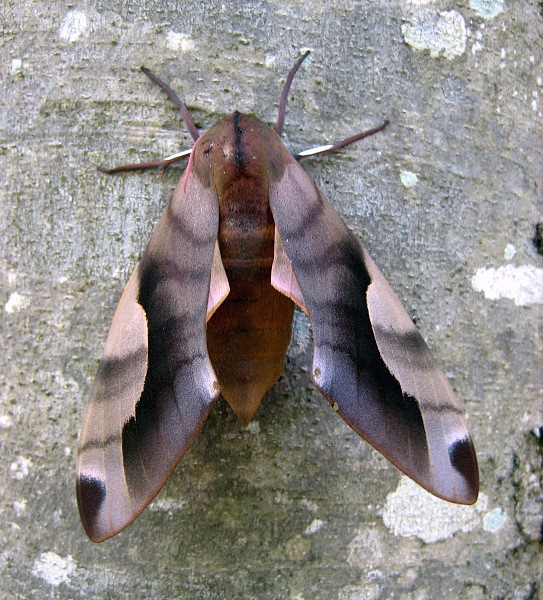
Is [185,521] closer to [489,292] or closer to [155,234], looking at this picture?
[155,234]

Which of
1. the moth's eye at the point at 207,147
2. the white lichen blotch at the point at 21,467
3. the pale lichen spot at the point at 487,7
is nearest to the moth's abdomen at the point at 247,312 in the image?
the moth's eye at the point at 207,147

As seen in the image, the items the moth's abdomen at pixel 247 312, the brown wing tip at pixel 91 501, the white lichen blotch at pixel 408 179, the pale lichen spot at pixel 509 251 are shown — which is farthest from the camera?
the pale lichen spot at pixel 509 251

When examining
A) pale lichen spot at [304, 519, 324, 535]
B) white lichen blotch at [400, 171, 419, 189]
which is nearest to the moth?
white lichen blotch at [400, 171, 419, 189]

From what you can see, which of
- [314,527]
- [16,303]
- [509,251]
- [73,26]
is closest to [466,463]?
[314,527]

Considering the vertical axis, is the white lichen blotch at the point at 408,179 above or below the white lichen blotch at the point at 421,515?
above

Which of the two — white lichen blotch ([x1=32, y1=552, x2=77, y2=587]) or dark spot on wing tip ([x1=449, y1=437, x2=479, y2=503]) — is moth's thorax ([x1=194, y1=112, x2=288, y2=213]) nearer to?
dark spot on wing tip ([x1=449, y1=437, x2=479, y2=503])

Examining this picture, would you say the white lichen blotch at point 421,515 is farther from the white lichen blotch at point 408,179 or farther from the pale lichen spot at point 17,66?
the pale lichen spot at point 17,66

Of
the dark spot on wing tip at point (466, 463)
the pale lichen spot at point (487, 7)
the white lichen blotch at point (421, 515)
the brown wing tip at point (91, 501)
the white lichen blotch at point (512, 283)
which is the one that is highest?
the pale lichen spot at point (487, 7)
